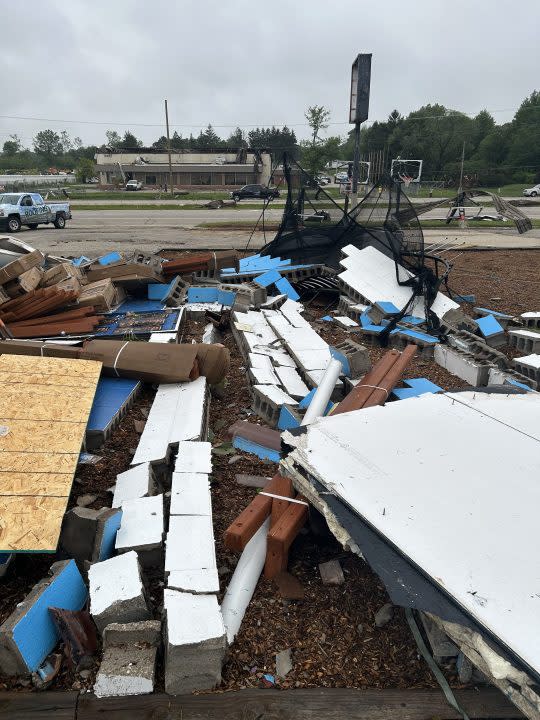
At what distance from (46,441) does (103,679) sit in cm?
179

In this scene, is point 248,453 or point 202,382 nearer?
point 248,453

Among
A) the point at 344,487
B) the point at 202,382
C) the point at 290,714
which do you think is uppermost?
the point at 344,487

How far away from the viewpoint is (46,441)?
3.53 meters

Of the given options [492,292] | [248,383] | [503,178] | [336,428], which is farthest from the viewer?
[503,178]

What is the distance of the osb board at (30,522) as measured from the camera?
8.50 ft

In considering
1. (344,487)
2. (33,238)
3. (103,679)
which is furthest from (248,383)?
(33,238)

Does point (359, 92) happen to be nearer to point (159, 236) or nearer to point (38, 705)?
point (159, 236)

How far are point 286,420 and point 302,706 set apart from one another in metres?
2.38

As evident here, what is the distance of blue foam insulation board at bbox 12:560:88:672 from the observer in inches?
88.9

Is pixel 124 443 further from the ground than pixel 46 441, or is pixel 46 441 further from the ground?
pixel 46 441

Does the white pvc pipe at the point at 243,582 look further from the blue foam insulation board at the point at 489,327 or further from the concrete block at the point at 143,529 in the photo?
the blue foam insulation board at the point at 489,327

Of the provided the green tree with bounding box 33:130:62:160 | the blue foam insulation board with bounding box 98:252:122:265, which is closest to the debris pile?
the blue foam insulation board with bounding box 98:252:122:265

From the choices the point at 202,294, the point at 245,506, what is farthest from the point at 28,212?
the point at 245,506

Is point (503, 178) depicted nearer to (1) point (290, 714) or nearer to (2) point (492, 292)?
(2) point (492, 292)
